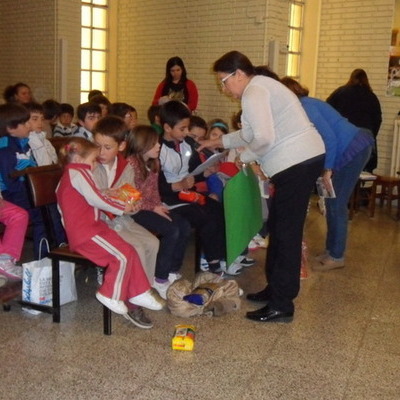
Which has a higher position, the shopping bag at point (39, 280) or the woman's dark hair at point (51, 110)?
the woman's dark hair at point (51, 110)

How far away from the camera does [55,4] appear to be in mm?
8312

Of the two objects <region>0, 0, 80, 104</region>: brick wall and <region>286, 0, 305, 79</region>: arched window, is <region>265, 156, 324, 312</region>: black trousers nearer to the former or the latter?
<region>286, 0, 305, 79</region>: arched window

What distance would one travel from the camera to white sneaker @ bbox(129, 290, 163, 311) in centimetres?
342

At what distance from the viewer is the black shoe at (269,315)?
363 cm

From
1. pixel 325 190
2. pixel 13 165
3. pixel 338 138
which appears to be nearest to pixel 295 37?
pixel 338 138

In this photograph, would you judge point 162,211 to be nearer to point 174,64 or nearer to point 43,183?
point 43,183

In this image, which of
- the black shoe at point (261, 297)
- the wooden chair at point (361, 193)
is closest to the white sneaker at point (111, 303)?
the black shoe at point (261, 297)

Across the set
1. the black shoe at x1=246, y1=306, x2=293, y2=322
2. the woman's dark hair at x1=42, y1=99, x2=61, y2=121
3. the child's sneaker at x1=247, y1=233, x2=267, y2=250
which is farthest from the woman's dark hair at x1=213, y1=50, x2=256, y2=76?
the woman's dark hair at x1=42, y1=99, x2=61, y2=121

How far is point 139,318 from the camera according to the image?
347 centimetres

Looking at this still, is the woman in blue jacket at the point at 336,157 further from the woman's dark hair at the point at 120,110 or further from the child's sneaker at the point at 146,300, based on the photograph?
the child's sneaker at the point at 146,300

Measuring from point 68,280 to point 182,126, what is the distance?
→ 1.41m

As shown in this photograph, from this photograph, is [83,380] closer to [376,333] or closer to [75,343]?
[75,343]

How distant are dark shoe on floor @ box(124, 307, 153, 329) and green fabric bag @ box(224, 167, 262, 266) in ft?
3.06

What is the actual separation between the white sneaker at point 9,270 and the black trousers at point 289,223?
5.44ft
